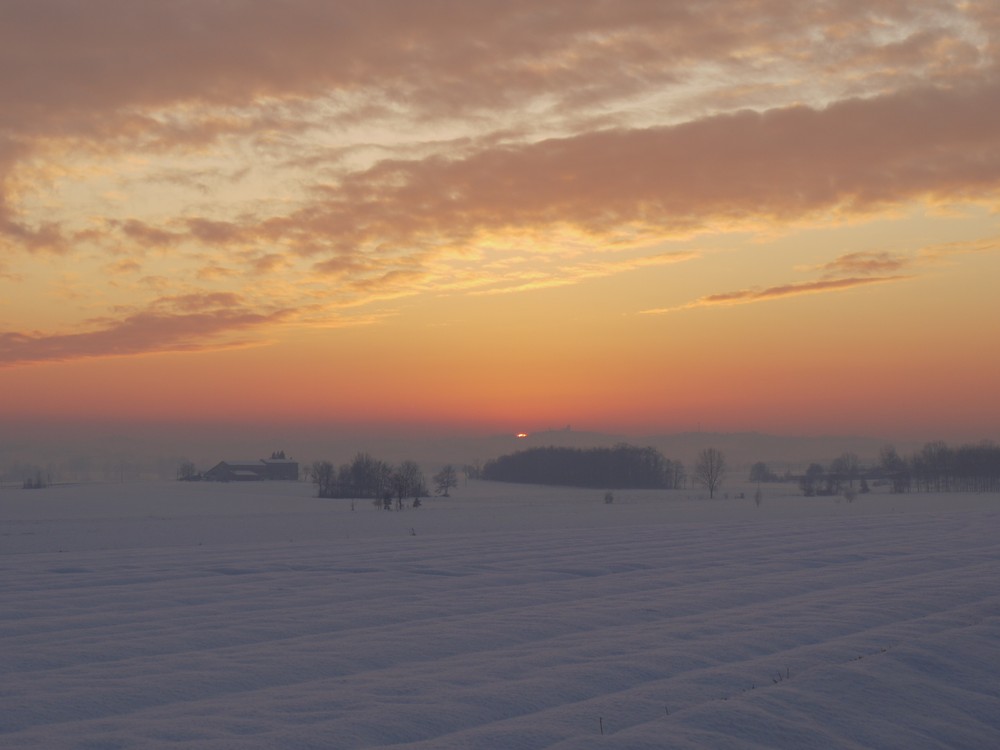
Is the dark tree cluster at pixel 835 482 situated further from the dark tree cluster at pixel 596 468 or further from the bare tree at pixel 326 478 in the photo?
the bare tree at pixel 326 478

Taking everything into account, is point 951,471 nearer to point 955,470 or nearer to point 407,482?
point 955,470

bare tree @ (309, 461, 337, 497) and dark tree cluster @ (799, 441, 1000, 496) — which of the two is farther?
dark tree cluster @ (799, 441, 1000, 496)

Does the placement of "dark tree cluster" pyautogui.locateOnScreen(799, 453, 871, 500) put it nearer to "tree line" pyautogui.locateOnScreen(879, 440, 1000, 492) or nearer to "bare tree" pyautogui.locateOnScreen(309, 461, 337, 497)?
"tree line" pyautogui.locateOnScreen(879, 440, 1000, 492)

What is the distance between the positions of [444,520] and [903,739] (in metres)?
48.3

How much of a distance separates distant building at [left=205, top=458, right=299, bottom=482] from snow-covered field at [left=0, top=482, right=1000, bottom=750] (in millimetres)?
134030

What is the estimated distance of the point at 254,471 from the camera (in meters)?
164

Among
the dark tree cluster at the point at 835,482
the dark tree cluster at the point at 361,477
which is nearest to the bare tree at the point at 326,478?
the dark tree cluster at the point at 361,477

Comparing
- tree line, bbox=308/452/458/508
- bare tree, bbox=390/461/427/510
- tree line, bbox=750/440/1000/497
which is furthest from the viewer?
tree line, bbox=750/440/1000/497

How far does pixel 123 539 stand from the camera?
41.2 m

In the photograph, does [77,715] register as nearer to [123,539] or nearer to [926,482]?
[123,539]

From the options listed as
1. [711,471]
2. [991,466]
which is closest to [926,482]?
[991,466]

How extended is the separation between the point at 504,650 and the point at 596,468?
144 meters

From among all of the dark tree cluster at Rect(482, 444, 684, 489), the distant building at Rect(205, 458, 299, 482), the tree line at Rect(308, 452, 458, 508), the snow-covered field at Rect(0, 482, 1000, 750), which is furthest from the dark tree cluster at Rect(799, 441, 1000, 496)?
the snow-covered field at Rect(0, 482, 1000, 750)

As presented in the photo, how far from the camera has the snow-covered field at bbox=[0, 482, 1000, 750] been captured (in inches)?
375
